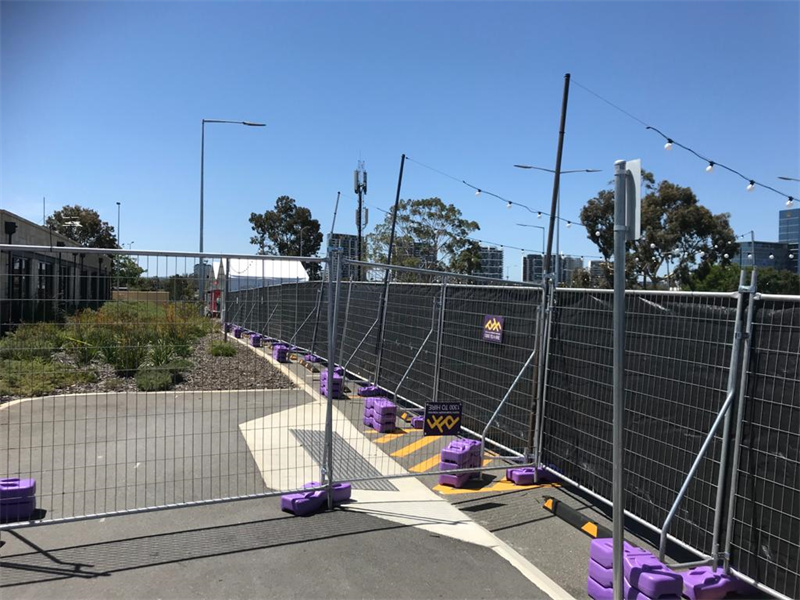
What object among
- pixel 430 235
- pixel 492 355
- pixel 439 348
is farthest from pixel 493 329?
pixel 430 235

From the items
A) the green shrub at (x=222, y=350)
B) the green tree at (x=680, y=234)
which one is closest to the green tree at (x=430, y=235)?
the green tree at (x=680, y=234)

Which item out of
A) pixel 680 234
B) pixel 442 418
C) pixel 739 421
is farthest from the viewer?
pixel 680 234

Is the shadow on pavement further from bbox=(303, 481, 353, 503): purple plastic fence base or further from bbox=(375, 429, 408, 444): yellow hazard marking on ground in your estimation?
bbox=(375, 429, 408, 444): yellow hazard marking on ground

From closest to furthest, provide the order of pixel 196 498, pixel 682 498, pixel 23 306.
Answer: pixel 682 498 < pixel 23 306 < pixel 196 498

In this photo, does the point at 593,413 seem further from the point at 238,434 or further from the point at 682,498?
the point at 238,434

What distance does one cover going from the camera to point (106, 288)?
16.5 feet

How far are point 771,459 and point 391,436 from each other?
17.4ft

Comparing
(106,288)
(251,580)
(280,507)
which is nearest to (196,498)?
(280,507)

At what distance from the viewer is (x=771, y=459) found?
12.5ft

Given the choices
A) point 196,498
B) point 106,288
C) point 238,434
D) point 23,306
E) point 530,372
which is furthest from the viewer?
point 238,434

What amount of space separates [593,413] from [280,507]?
3260mm

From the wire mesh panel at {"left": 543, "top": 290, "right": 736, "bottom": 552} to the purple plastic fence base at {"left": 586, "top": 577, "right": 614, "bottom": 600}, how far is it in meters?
1.04

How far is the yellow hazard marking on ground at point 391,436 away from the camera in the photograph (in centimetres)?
798

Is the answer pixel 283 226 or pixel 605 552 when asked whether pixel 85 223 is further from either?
pixel 605 552
